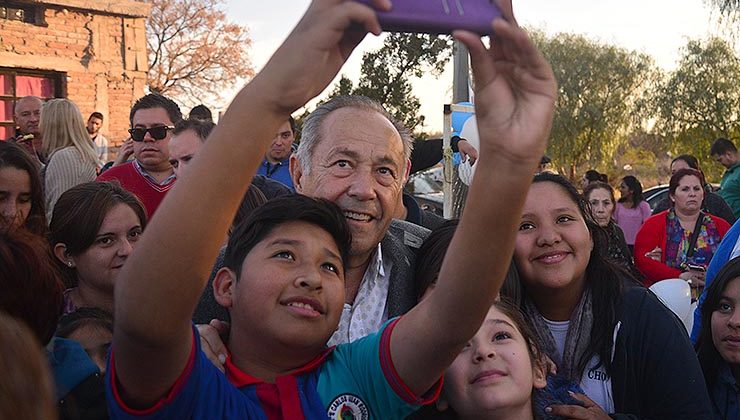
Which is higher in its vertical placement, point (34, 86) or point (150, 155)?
point (34, 86)

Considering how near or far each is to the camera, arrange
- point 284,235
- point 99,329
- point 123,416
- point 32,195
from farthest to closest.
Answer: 1. point 32,195
2. point 99,329
3. point 284,235
4. point 123,416

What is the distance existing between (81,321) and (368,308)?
3.09 ft

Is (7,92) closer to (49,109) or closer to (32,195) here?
(49,109)

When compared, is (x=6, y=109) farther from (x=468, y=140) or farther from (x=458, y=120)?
(x=468, y=140)

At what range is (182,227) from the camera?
1.28 meters

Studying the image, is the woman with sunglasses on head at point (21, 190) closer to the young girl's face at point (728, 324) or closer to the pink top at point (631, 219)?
the young girl's face at point (728, 324)

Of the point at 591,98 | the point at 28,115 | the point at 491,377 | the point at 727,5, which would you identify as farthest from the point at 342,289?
the point at 591,98

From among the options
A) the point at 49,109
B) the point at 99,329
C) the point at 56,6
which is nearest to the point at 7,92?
the point at 56,6


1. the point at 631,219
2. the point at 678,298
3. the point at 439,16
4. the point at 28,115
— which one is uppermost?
the point at 439,16

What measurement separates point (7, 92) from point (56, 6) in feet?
5.68

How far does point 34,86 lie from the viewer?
12281 millimetres

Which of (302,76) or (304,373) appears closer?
(302,76)

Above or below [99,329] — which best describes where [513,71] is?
above

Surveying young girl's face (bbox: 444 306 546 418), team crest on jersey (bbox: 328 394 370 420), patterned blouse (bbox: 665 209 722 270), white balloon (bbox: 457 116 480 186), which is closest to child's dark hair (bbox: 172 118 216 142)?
white balloon (bbox: 457 116 480 186)
